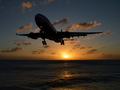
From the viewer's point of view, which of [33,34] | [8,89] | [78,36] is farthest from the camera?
[78,36]

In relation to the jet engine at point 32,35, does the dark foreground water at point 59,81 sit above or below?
below

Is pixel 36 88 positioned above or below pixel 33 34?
below

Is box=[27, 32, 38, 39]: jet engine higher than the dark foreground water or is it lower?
higher

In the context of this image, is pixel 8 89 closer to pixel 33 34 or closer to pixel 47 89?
pixel 47 89

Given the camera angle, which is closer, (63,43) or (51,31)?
(51,31)

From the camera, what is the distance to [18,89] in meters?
35.9

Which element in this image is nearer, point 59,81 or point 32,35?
point 32,35

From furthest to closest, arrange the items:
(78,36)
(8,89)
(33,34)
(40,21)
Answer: (78,36), (33,34), (8,89), (40,21)

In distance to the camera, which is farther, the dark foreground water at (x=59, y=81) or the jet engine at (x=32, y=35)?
the jet engine at (x=32, y=35)

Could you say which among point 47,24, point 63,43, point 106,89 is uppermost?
point 47,24

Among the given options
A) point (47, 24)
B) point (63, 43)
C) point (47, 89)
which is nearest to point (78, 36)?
point (63, 43)

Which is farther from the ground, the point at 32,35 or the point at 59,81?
the point at 32,35

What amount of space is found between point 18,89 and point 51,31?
2105 cm

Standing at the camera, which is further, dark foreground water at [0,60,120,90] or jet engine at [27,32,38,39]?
jet engine at [27,32,38,39]
